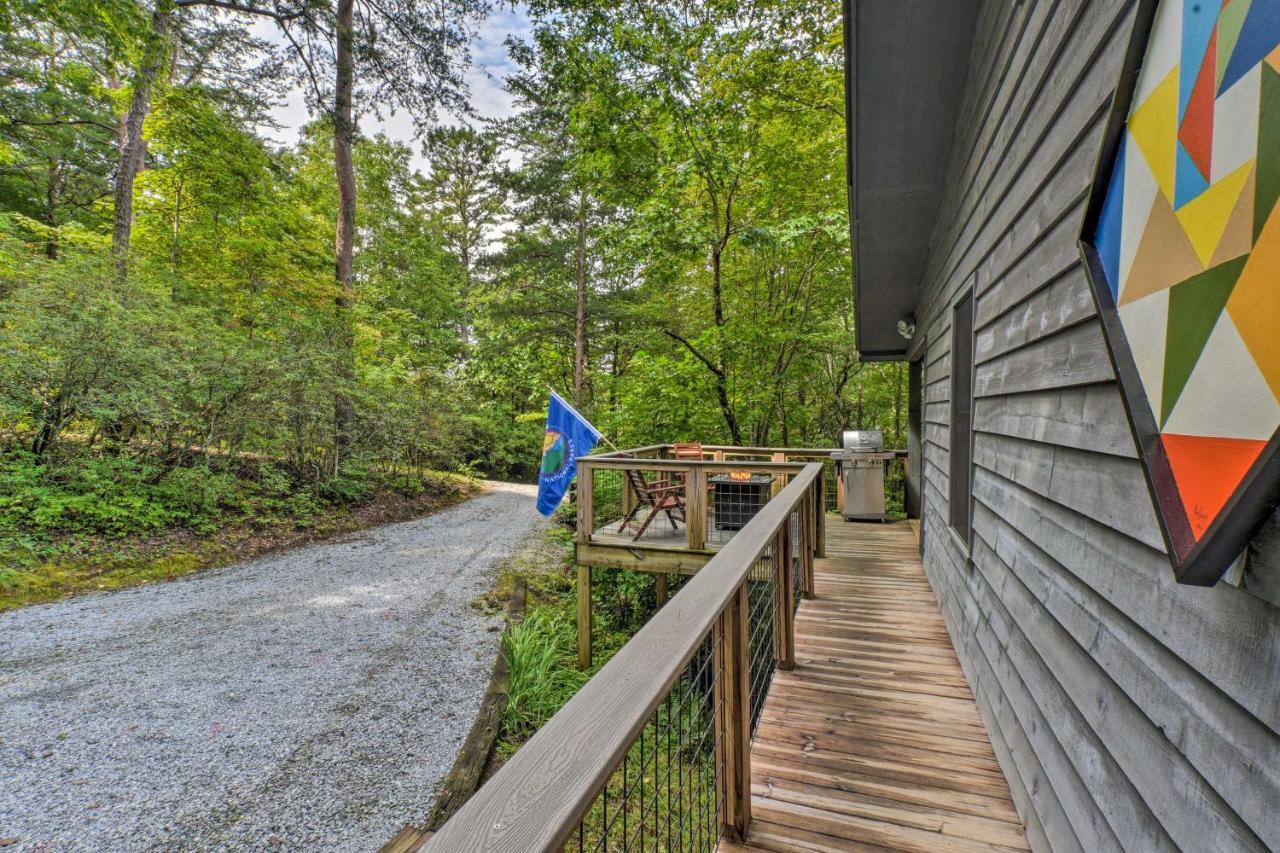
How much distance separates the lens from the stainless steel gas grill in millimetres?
6820

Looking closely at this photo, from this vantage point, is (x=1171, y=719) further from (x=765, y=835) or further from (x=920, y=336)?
(x=920, y=336)

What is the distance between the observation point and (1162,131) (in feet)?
3.09

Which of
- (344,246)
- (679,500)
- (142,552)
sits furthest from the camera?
(344,246)

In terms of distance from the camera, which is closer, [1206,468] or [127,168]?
[1206,468]

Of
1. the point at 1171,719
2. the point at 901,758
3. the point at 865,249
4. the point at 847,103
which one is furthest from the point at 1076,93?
the point at 865,249

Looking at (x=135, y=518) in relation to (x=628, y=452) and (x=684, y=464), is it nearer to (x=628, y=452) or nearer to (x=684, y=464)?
(x=628, y=452)

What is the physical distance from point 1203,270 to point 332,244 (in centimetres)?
1610

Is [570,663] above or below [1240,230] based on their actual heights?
below

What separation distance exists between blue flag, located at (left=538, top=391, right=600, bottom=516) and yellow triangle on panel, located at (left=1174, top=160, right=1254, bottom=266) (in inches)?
198

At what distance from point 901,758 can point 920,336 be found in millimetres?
4759

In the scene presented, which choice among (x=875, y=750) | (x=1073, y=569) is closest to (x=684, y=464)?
(x=875, y=750)

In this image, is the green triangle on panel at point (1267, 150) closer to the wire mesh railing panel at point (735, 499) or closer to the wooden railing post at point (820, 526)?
the wooden railing post at point (820, 526)

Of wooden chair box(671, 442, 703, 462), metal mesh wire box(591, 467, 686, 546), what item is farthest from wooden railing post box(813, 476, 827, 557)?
wooden chair box(671, 442, 703, 462)

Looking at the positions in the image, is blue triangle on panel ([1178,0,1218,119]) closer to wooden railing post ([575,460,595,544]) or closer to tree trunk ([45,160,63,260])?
wooden railing post ([575,460,595,544])
